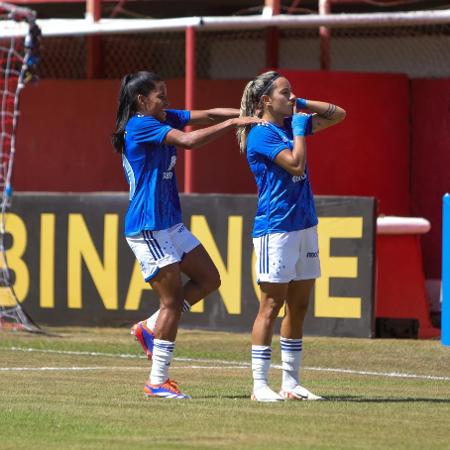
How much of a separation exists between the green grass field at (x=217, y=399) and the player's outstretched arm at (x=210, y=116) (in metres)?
1.84

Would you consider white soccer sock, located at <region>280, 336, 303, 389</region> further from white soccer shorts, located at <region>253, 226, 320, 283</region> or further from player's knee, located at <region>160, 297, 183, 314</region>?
player's knee, located at <region>160, 297, 183, 314</region>

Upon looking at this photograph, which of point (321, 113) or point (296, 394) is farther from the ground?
point (321, 113)

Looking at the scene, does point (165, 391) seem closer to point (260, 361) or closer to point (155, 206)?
point (260, 361)

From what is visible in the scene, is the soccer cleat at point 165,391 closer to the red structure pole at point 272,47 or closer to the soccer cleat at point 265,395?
the soccer cleat at point 265,395

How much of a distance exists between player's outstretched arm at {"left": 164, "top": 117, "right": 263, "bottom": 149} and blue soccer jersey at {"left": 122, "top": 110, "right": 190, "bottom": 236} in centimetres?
15

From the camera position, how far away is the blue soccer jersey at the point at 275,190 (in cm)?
941

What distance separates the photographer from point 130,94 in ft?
32.2

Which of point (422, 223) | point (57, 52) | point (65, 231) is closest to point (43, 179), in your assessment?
point (57, 52)

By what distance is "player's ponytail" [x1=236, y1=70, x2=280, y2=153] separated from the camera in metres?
9.45

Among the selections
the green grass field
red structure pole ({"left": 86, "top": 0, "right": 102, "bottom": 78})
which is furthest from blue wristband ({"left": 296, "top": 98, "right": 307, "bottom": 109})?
red structure pole ({"left": 86, "top": 0, "right": 102, "bottom": 78})

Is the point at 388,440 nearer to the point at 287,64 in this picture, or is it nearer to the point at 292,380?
the point at 292,380

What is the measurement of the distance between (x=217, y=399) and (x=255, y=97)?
1954 millimetres

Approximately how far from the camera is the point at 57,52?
22469 millimetres

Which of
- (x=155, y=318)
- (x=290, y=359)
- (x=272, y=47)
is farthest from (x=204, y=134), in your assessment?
(x=272, y=47)
